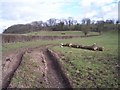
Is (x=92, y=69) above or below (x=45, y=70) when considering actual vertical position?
above

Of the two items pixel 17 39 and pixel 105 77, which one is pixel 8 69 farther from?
pixel 17 39

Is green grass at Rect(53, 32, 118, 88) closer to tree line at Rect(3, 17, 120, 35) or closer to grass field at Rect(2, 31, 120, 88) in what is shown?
grass field at Rect(2, 31, 120, 88)

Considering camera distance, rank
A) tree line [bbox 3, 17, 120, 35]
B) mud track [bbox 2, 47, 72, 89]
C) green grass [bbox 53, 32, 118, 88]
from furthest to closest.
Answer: tree line [bbox 3, 17, 120, 35], mud track [bbox 2, 47, 72, 89], green grass [bbox 53, 32, 118, 88]

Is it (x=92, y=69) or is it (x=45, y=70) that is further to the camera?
(x=45, y=70)

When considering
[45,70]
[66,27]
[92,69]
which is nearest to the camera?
[92,69]

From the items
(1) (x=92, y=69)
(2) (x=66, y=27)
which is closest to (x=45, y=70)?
(1) (x=92, y=69)

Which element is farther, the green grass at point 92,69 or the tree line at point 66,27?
the tree line at point 66,27

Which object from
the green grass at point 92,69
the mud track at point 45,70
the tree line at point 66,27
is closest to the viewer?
the green grass at point 92,69

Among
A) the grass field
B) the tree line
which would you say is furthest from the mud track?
the tree line

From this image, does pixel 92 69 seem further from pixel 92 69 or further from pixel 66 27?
pixel 66 27

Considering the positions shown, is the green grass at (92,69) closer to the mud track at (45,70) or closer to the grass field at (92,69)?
the grass field at (92,69)

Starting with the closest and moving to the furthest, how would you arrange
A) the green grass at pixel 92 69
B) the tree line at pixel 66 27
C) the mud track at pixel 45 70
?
the green grass at pixel 92 69 → the mud track at pixel 45 70 → the tree line at pixel 66 27

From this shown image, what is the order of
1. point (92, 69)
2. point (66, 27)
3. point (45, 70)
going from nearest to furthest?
point (92, 69), point (45, 70), point (66, 27)

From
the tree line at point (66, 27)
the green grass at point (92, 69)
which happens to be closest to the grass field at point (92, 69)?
the green grass at point (92, 69)
